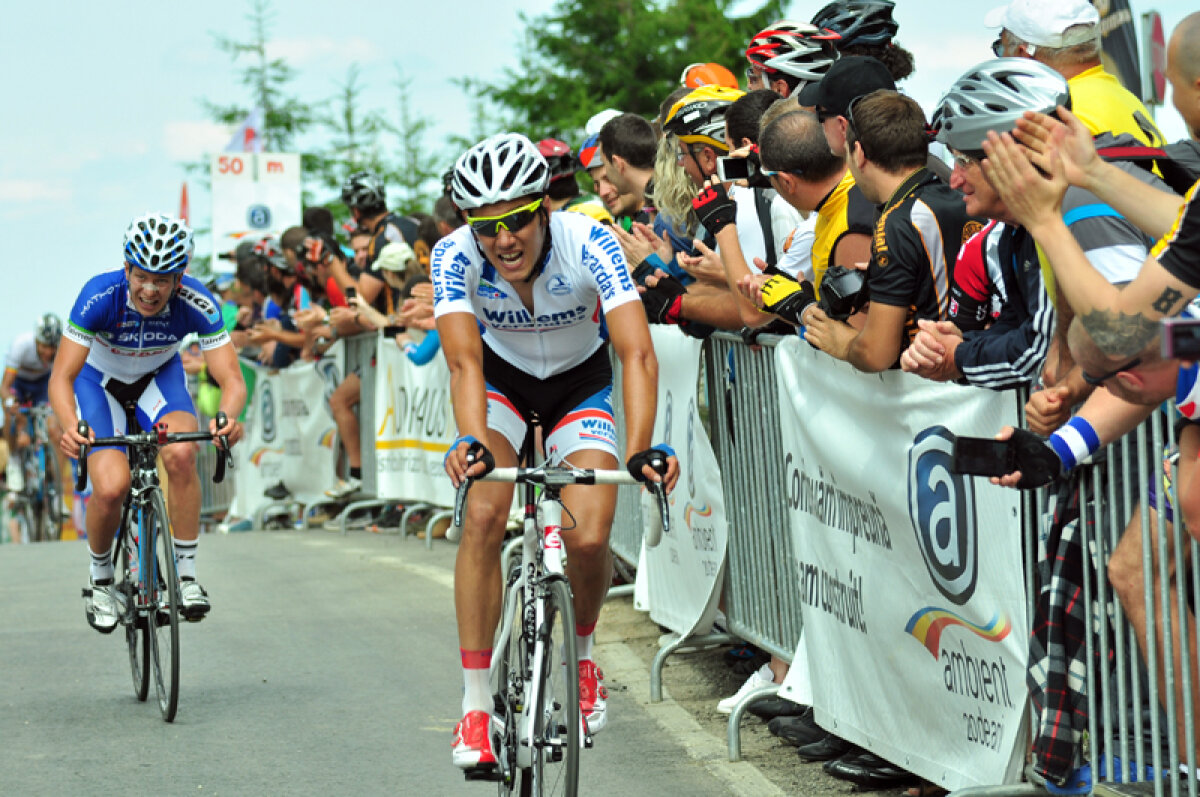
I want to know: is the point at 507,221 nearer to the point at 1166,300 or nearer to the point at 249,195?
the point at 1166,300

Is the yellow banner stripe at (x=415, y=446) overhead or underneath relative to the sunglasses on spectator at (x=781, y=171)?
underneath

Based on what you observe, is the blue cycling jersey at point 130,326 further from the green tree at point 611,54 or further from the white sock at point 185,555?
the green tree at point 611,54

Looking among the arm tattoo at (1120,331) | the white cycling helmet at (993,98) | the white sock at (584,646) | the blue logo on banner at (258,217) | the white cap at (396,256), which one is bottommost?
the white sock at (584,646)

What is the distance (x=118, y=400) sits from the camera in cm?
823

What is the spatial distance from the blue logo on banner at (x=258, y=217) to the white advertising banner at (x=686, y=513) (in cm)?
1420

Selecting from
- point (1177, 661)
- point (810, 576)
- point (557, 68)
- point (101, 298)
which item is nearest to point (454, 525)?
point (810, 576)

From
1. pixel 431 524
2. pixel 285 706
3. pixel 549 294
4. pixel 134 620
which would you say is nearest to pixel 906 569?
pixel 549 294

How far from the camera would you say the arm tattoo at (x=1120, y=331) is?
300 cm

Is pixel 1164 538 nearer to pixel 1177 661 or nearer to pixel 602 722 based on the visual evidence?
pixel 1177 661

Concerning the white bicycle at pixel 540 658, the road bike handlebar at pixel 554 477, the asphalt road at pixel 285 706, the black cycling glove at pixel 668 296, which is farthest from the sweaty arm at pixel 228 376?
the road bike handlebar at pixel 554 477

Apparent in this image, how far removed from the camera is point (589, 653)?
5422mm

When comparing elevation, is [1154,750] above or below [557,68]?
below

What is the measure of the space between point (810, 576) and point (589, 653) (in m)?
1.00

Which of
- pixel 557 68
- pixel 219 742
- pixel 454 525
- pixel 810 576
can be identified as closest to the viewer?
pixel 454 525
